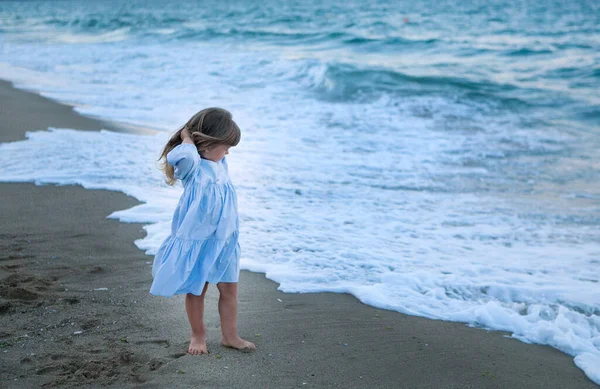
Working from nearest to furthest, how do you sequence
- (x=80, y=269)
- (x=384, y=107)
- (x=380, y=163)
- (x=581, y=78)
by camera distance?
(x=80, y=269) < (x=380, y=163) < (x=384, y=107) < (x=581, y=78)

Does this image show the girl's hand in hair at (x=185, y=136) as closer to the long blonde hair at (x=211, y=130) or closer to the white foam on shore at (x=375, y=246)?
the long blonde hair at (x=211, y=130)

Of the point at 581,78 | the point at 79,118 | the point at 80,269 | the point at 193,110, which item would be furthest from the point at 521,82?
the point at 80,269

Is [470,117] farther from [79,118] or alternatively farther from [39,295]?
[39,295]

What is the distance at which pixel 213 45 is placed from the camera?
78.5 ft

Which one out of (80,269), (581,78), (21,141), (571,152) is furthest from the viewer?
(581,78)

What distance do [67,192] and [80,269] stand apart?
75.8 inches

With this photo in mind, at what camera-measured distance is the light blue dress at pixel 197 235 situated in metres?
3.07

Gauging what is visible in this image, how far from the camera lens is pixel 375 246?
515cm

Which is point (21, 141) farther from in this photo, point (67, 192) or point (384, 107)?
point (384, 107)

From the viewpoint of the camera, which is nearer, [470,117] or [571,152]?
[571,152]

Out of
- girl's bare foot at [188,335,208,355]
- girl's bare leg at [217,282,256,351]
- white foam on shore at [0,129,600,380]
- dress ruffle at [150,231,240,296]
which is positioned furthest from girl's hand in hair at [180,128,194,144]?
white foam on shore at [0,129,600,380]

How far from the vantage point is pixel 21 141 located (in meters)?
7.74

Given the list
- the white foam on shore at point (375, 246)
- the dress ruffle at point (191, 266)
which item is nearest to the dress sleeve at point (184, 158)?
the dress ruffle at point (191, 266)

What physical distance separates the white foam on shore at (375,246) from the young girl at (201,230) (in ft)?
3.37
